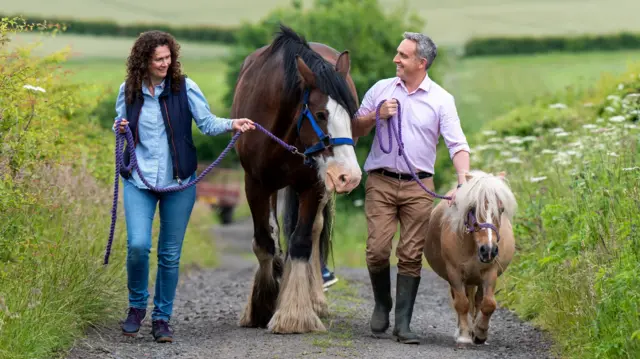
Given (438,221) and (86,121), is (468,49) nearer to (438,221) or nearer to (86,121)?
(86,121)

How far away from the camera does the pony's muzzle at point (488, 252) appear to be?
270 inches

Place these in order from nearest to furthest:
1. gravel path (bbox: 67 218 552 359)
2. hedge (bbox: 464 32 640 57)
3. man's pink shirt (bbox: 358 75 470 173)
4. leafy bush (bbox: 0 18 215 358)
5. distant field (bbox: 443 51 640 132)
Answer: leafy bush (bbox: 0 18 215 358) < gravel path (bbox: 67 218 552 359) < man's pink shirt (bbox: 358 75 470 173) < distant field (bbox: 443 51 640 132) < hedge (bbox: 464 32 640 57)

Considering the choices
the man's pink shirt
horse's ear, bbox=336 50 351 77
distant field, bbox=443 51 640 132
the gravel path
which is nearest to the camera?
the gravel path

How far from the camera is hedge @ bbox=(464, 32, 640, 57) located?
33.8 metres

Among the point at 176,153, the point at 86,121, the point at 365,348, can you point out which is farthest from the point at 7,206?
the point at 86,121

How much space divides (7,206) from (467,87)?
29.9m

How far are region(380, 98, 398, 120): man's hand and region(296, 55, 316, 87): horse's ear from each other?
1.72 ft

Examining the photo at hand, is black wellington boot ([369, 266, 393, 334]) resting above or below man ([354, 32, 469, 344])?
below

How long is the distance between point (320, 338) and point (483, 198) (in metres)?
1.64

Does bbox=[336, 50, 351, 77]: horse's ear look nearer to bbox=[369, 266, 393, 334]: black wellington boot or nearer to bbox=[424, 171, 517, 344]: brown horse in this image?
bbox=[424, 171, 517, 344]: brown horse

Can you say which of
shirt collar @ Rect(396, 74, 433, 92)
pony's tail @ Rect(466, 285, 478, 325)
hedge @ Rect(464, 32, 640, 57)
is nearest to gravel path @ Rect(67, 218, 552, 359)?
pony's tail @ Rect(466, 285, 478, 325)

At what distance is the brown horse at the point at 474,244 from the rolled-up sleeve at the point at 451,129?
30 cm

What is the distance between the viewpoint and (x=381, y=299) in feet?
25.4

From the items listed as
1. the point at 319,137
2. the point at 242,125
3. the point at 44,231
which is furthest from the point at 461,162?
the point at 44,231
